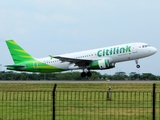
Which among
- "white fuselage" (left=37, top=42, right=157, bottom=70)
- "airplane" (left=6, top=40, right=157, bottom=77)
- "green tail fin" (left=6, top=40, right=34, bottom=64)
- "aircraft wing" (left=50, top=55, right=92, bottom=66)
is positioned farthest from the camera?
"green tail fin" (left=6, top=40, right=34, bottom=64)

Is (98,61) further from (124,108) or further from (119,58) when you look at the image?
(124,108)

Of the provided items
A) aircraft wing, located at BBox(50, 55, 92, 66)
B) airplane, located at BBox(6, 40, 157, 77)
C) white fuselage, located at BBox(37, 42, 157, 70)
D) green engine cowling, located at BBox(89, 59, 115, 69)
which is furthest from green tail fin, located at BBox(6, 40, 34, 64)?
green engine cowling, located at BBox(89, 59, 115, 69)

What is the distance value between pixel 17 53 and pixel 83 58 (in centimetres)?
947

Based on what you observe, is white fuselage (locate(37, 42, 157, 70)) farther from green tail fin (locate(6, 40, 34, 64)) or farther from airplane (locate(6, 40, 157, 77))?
green tail fin (locate(6, 40, 34, 64))

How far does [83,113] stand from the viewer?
54.1 feet

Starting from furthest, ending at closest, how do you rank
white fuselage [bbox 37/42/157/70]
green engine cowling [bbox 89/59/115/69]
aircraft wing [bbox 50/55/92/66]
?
aircraft wing [bbox 50/55/92/66]
green engine cowling [bbox 89/59/115/69]
white fuselage [bbox 37/42/157/70]

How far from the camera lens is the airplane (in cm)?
4772

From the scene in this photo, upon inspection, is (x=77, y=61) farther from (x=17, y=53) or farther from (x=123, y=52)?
(x=17, y=53)

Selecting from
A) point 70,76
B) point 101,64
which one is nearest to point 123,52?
point 101,64

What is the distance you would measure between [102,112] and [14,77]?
2278 inches

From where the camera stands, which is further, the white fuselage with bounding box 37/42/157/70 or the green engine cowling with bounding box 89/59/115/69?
the green engine cowling with bounding box 89/59/115/69

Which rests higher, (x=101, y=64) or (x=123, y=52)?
(x=123, y=52)

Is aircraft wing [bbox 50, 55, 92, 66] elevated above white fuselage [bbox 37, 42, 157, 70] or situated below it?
below

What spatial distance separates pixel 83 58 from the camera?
51.3 meters
